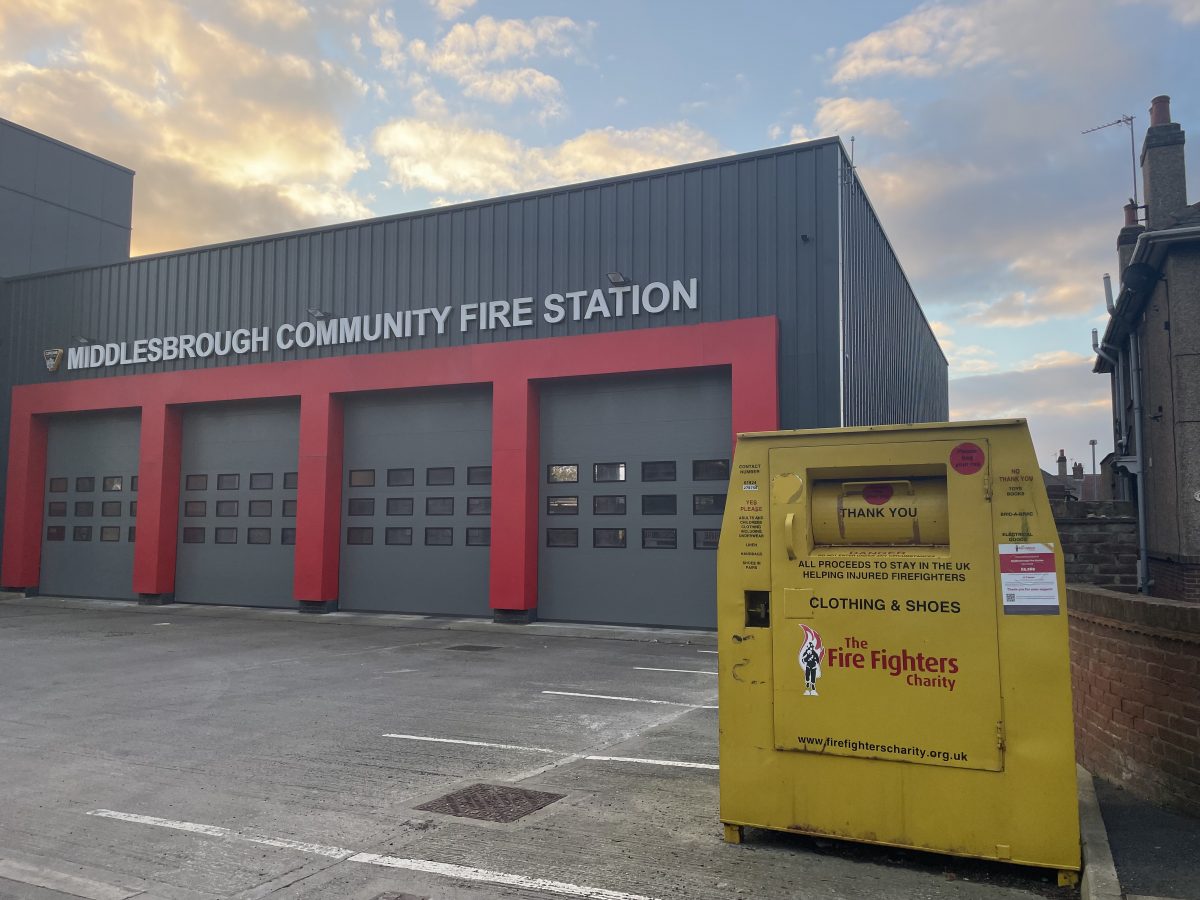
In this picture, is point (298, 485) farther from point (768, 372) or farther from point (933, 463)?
point (933, 463)

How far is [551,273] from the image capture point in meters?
17.7

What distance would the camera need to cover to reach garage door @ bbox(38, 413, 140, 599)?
2281 cm

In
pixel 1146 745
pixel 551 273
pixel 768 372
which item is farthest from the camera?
pixel 551 273

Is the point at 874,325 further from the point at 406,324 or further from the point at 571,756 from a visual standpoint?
the point at 571,756

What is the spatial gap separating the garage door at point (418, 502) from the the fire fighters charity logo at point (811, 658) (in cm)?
1357

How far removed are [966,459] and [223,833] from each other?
487cm

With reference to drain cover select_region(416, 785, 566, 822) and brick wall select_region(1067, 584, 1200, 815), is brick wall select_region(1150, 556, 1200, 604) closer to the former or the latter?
brick wall select_region(1067, 584, 1200, 815)

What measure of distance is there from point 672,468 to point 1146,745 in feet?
37.7

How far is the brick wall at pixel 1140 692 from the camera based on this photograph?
496 centimetres

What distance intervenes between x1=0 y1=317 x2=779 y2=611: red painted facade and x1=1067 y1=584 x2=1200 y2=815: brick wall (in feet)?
30.4

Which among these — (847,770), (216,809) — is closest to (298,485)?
(216,809)

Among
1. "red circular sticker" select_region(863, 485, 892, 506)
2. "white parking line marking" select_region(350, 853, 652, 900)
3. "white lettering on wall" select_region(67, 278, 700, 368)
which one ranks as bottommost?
"white parking line marking" select_region(350, 853, 652, 900)

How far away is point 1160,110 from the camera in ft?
69.5

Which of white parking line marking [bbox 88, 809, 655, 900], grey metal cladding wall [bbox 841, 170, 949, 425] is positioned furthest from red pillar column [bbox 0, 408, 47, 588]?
white parking line marking [bbox 88, 809, 655, 900]
